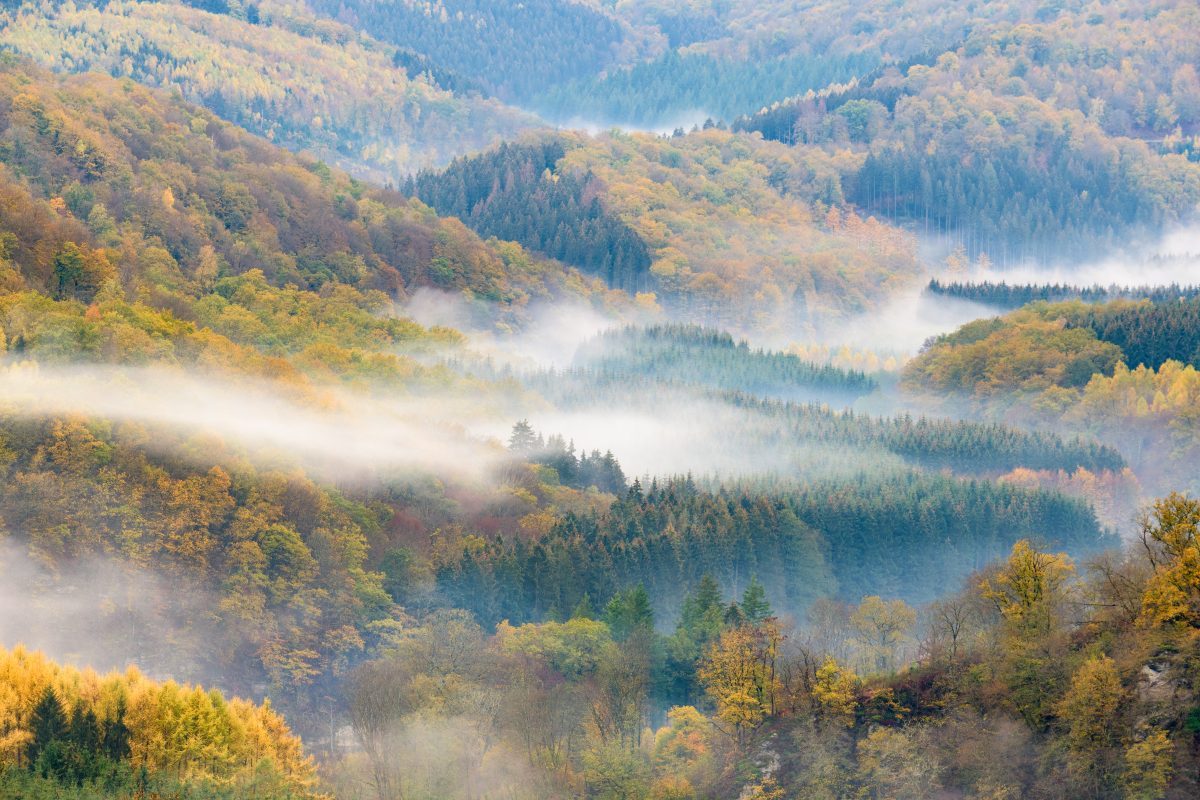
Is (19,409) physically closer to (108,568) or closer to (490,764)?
(108,568)

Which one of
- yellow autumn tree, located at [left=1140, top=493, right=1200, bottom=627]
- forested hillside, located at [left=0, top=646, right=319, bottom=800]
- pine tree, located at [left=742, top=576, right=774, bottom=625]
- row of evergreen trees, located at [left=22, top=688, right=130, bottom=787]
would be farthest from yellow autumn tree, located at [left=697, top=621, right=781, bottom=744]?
row of evergreen trees, located at [left=22, top=688, right=130, bottom=787]

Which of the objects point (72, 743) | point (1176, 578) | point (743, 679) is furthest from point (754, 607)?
point (72, 743)

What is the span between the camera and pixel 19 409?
186250mm

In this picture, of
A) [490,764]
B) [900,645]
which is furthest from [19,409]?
[900,645]

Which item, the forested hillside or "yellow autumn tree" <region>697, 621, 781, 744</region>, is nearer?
the forested hillside

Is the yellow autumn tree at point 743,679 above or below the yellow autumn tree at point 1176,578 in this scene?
below

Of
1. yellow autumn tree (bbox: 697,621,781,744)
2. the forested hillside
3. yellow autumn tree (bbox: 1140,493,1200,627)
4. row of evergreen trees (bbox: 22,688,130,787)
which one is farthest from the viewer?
yellow autumn tree (bbox: 697,621,781,744)

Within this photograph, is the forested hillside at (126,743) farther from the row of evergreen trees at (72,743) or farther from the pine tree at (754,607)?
the pine tree at (754,607)

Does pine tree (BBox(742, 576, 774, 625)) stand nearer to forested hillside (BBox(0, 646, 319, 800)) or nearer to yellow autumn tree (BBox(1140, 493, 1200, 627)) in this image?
forested hillside (BBox(0, 646, 319, 800))

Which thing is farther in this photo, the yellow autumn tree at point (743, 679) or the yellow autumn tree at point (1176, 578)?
the yellow autumn tree at point (743, 679)

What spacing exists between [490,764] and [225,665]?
106 feet

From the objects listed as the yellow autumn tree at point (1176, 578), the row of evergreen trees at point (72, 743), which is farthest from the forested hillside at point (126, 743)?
the yellow autumn tree at point (1176, 578)

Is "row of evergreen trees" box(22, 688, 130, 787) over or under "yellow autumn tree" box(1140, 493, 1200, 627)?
under

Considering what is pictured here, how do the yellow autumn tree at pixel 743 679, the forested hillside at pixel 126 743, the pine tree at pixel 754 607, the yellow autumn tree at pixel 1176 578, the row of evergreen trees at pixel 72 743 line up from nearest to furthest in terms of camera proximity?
the yellow autumn tree at pixel 1176 578, the forested hillside at pixel 126 743, the row of evergreen trees at pixel 72 743, the yellow autumn tree at pixel 743 679, the pine tree at pixel 754 607
